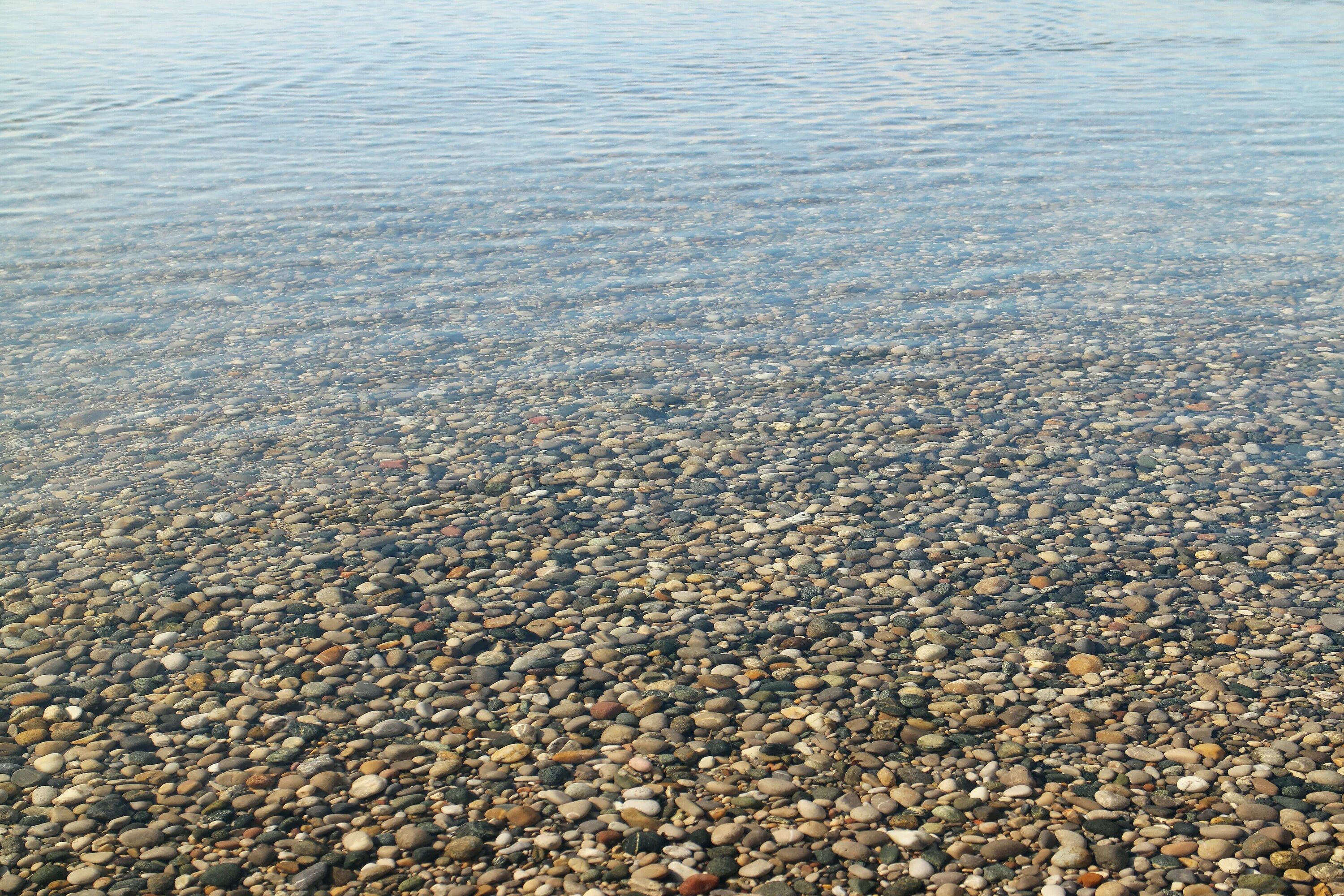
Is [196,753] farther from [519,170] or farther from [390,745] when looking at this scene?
[519,170]

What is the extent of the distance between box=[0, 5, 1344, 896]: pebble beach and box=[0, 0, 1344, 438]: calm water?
0.20 meters

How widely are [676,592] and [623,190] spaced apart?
1152 cm

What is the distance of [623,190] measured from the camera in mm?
17672

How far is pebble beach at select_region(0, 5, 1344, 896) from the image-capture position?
5145 mm

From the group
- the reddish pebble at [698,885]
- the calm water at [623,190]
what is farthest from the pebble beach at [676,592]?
the calm water at [623,190]

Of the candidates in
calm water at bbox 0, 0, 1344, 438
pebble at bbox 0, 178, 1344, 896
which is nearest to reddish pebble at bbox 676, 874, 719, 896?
pebble at bbox 0, 178, 1344, 896

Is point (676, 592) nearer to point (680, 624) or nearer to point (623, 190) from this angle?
point (680, 624)

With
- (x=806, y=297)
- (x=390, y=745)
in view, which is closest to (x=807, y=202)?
(x=806, y=297)

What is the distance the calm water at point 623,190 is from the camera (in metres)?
12.4

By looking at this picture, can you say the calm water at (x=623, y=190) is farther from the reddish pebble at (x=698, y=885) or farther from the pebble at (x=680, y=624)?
the reddish pebble at (x=698, y=885)

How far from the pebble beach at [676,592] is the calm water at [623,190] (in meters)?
0.20

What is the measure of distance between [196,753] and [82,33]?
37350 millimetres

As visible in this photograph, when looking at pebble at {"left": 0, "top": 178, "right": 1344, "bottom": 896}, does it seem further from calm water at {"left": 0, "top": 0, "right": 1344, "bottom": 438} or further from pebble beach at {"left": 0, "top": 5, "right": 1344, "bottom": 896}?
calm water at {"left": 0, "top": 0, "right": 1344, "bottom": 438}

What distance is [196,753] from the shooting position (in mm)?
5715
